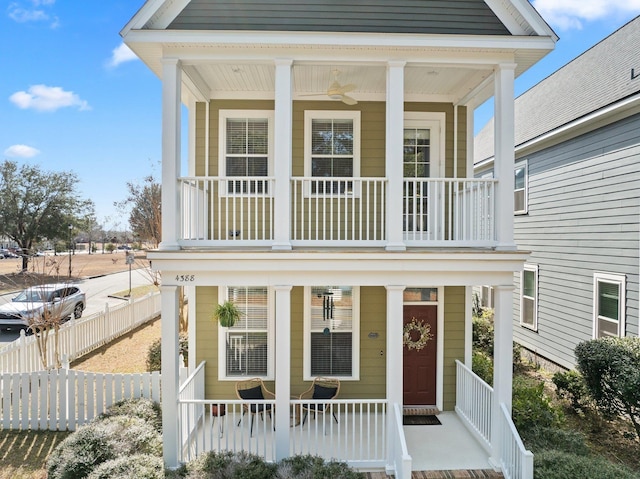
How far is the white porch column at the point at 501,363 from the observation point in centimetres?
582

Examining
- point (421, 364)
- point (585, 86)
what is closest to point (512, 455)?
point (421, 364)

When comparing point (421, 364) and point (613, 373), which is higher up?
point (613, 373)

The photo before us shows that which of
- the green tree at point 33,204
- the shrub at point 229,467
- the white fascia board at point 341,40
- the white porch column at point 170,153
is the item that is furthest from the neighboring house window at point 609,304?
the green tree at point 33,204

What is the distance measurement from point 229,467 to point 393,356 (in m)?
2.86

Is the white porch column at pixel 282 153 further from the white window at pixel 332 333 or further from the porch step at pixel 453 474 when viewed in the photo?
the porch step at pixel 453 474

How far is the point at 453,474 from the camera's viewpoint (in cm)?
566

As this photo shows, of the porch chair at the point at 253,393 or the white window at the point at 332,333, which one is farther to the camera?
the white window at the point at 332,333

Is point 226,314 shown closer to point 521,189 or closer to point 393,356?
point 393,356

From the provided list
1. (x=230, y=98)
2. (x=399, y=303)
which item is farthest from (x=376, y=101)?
(x=399, y=303)

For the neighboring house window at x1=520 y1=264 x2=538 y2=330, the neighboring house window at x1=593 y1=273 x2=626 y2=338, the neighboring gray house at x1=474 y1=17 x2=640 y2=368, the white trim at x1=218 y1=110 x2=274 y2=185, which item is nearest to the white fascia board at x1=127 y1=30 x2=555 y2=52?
the white trim at x1=218 y1=110 x2=274 y2=185

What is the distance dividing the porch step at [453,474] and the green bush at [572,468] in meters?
0.66

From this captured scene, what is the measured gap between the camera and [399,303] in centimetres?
593

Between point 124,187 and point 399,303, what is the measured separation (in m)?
22.2

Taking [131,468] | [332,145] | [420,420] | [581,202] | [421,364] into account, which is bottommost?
[420,420]
